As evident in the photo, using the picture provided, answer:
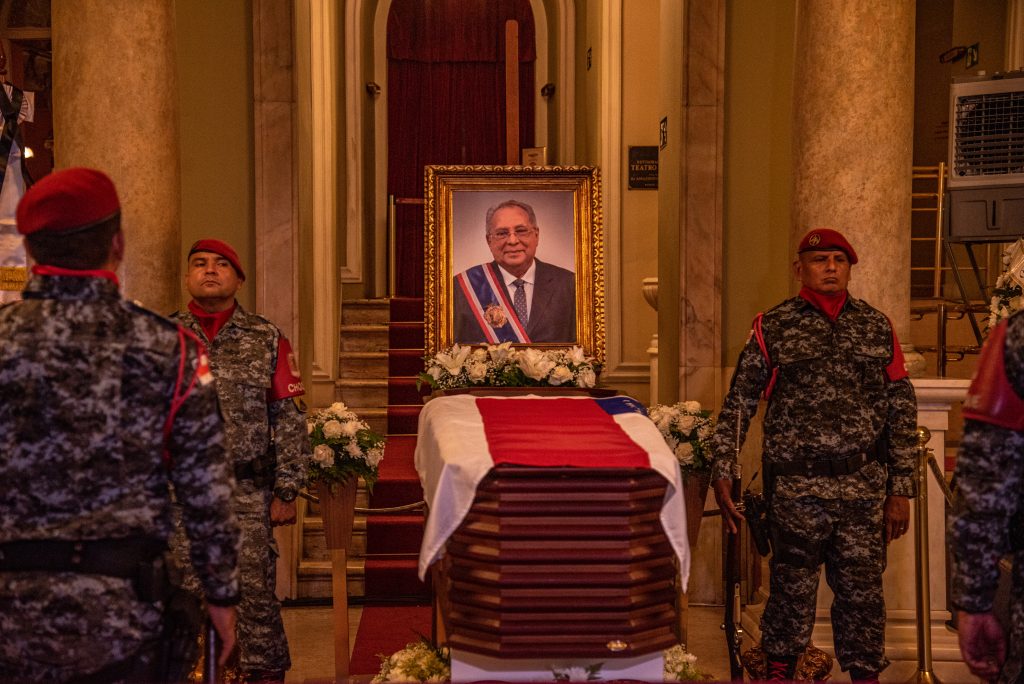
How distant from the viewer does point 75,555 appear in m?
2.47

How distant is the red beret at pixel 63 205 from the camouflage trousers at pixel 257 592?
2152mm

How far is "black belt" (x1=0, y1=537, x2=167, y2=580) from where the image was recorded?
247 centimetres

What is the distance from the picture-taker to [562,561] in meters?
3.39

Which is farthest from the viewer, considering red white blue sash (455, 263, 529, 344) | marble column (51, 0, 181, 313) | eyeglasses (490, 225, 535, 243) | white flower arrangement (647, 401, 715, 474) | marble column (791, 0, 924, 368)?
eyeglasses (490, 225, 535, 243)

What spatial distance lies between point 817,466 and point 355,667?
2.46 meters

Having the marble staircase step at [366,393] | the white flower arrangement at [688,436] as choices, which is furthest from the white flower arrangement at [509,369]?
the marble staircase step at [366,393]

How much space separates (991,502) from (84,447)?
2.03m

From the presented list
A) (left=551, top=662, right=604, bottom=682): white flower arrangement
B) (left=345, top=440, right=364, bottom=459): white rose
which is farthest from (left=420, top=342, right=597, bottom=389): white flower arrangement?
(left=551, top=662, right=604, bottom=682): white flower arrangement

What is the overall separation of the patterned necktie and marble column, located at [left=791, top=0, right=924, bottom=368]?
6.68 feet

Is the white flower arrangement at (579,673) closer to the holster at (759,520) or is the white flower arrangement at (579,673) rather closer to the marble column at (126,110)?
the holster at (759,520)

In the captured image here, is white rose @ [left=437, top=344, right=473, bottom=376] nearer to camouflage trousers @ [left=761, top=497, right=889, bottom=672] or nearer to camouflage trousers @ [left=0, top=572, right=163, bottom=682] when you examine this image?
camouflage trousers @ [left=761, top=497, right=889, bottom=672]

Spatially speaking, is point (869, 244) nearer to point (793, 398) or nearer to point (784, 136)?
point (793, 398)

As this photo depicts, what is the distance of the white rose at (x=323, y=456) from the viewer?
478 centimetres

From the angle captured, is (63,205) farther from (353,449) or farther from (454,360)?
(454,360)
